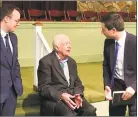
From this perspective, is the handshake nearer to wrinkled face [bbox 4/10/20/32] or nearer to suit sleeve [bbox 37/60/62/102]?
suit sleeve [bbox 37/60/62/102]

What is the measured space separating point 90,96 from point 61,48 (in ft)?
5.01

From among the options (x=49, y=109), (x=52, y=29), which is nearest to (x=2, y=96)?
(x=49, y=109)

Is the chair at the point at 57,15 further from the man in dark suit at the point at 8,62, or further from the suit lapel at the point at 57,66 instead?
the man in dark suit at the point at 8,62

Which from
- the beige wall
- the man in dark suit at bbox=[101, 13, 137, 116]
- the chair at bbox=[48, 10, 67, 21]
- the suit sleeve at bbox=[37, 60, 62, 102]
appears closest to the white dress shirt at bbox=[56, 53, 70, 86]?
the suit sleeve at bbox=[37, 60, 62, 102]

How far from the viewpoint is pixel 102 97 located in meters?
4.32

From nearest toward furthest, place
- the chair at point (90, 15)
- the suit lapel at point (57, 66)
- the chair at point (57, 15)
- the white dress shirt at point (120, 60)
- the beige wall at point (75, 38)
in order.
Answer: the white dress shirt at point (120, 60) → the suit lapel at point (57, 66) → the beige wall at point (75, 38) → the chair at point (57, 15) → the chair at point (90, 15)

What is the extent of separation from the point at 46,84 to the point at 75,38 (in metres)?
4.25

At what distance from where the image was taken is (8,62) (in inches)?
95.7

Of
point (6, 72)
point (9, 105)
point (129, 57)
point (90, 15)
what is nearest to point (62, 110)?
point (9, 105)

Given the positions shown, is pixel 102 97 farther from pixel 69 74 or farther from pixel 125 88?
pixel 125 88

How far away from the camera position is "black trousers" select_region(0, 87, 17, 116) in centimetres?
252

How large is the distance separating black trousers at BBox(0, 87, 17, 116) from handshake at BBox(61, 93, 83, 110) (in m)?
0.52

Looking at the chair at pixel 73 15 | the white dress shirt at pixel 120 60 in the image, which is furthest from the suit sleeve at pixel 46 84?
the chair at pixel 73 15

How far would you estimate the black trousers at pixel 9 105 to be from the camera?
252 centimetres
